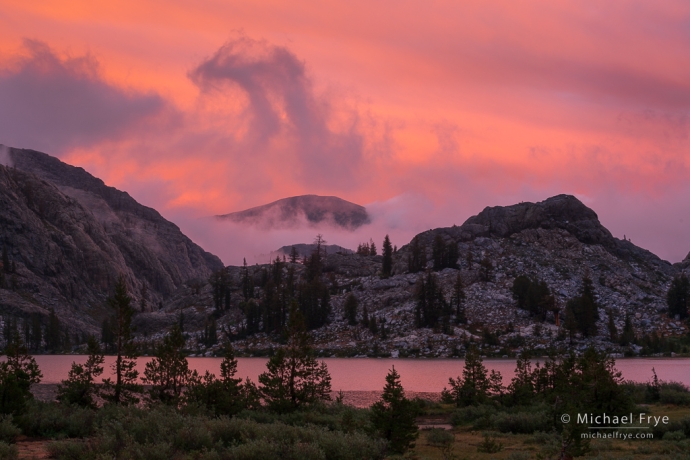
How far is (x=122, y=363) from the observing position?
5162 cm

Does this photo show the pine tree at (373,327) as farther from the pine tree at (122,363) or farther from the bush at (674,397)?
the pine tree at (122,363)

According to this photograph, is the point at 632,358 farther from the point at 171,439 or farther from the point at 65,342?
the point at 65,342

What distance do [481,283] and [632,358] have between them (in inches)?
2211

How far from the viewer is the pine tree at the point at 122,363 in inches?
1983

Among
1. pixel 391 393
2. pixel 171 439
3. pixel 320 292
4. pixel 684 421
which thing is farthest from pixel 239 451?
pixel 320 292

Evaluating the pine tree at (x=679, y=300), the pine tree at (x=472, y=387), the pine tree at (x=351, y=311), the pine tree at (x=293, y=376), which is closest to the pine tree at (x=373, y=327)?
the pine tree at (x=351, y=311)

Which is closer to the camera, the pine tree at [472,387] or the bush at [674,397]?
the bush at [674,397]

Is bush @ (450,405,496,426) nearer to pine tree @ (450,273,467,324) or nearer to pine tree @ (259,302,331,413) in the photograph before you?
pine tree @ (259,302,331,413)

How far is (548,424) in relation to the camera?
44594 millimetres

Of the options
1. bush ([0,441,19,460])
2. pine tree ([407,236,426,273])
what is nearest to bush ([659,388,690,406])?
bush ([0,441,19,460])

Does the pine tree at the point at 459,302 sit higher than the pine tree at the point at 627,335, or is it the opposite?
the pine tree at the point at 459,302

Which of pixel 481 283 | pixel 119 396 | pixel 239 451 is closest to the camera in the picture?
pixel 239 451

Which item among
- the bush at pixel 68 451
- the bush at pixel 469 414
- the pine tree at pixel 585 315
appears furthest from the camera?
the pine tree at pixel 585 315

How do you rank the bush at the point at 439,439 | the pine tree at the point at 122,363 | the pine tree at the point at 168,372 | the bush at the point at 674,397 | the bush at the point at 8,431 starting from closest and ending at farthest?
the bush at the point at 8,431
the bush at the point at 439,439
the pine tree at the point at 122,363
the pine tree at the point at 168,372
the bush at the point at 674,397
